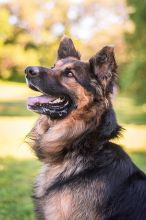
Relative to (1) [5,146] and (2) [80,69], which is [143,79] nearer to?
(1) [5,146]

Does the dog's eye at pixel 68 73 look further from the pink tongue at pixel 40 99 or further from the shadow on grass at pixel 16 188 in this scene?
the shadow on grass at pixel 16 188

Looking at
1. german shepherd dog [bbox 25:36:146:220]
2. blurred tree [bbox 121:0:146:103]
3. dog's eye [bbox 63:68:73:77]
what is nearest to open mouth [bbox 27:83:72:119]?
german shepherd dog [bbox 25:36:146:220]

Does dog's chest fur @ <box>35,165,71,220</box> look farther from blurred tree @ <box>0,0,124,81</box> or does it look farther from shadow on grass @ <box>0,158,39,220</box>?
blurred tree @ <box>0,0,124,81</box>

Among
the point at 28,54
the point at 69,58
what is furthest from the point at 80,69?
the point at 28,54

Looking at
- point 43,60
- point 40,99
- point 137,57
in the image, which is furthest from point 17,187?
point 43,60

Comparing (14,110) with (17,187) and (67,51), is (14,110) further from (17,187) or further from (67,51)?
(67,51)

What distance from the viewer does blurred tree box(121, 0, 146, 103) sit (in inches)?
665

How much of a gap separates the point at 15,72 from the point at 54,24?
11.1 m

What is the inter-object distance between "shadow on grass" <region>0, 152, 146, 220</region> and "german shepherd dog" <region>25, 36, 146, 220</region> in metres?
1.01

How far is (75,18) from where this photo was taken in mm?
65688

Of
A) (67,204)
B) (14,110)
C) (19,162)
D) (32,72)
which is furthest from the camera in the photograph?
(14,110)

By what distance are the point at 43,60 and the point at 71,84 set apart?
5164 centimetres

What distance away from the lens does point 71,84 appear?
5523 millimetres

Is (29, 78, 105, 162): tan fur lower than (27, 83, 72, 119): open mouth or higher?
lower
